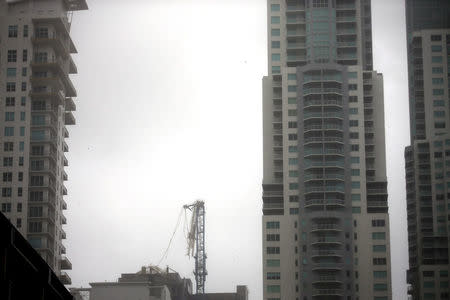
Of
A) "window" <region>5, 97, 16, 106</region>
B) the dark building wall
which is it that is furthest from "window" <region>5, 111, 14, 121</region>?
the dark building wall

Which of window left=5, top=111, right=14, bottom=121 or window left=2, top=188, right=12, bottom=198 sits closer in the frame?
window left=2, top=188, right=12, bottom=198

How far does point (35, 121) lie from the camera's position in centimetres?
18725

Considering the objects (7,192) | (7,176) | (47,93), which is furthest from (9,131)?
(7,192)

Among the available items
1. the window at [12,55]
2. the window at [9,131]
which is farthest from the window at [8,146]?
the window at [12,55]

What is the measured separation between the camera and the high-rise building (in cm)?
18112

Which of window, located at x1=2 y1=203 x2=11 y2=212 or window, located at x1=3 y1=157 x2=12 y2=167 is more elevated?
window, located at x1=3 y1=157 x2=12 y2=167

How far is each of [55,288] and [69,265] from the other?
158 metres

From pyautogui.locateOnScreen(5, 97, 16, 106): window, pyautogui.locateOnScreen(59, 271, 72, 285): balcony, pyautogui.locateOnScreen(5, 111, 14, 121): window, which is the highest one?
pyautogui.locateOnScreen(5, 97, 16, 106): window

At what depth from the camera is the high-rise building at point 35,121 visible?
181125 millimetres

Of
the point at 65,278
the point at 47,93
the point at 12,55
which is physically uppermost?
the point at 12,55

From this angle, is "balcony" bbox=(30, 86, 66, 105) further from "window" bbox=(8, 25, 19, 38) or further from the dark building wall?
the dark building wall

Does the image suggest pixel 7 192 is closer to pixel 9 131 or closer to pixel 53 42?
pixel 9 131

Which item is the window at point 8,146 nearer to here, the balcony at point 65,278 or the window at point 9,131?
the window at point 9,131

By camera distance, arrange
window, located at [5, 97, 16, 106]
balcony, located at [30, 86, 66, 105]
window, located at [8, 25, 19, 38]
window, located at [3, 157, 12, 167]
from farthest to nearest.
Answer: window, located at [8, 25, 19, 38]
balcony, located at [30, 86, 66, 105]
window, located at [5, 97, 16, 106]
window, located at [3, 157, 12, 167]
